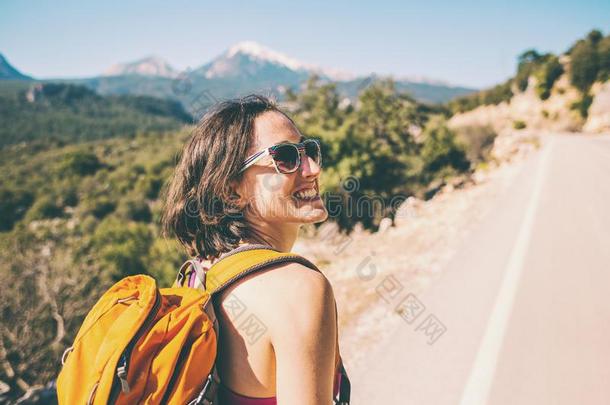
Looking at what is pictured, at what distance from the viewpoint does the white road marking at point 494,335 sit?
294cm

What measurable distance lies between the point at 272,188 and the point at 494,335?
3528 millimetres

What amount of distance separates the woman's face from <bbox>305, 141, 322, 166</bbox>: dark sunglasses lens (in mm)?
104

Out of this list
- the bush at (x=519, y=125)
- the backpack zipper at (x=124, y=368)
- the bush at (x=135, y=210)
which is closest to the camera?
the backpack zipper at (x=124, y=368)

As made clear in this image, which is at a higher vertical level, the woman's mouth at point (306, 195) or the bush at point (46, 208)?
the woman's mouth at point (306, 195)

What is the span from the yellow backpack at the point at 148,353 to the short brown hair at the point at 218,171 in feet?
1.01

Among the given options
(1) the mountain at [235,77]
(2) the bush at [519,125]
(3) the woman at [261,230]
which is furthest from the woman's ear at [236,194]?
(2) the bush at [519,125]

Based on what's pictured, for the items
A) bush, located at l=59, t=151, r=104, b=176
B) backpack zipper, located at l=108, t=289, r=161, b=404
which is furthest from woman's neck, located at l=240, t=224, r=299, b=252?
bush, located at l=59, t=151, r=104, b=176

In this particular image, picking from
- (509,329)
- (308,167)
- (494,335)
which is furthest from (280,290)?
(509,329)

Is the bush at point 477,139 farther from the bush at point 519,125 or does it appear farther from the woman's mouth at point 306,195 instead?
the woman's mouth at point 306,195

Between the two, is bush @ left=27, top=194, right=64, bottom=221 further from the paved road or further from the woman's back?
the woman's back

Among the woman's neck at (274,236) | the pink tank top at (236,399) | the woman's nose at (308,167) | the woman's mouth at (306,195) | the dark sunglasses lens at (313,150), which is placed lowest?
the pink tank top at (236,399)

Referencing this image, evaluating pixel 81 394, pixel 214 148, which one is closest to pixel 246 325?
pixel 81 394

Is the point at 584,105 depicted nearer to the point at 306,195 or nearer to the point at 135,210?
the point at 306,195

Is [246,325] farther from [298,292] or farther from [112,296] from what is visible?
[112,296]
